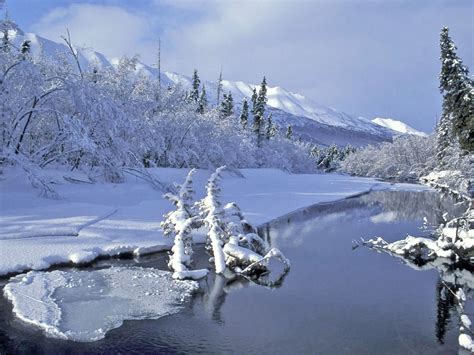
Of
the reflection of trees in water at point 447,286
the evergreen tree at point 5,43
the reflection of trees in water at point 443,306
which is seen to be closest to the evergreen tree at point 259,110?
the evergreen tree at point 5,43

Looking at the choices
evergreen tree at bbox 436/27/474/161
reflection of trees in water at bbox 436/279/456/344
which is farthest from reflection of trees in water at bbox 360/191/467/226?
reflection of trees in water at bbox 436/279/456/344

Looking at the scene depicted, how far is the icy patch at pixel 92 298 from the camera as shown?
9.55 meters

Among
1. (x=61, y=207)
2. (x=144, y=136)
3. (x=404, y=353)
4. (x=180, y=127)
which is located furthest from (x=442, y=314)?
(x=180, y=127)

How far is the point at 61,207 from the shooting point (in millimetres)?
18234

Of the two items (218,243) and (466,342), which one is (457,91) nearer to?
(218,243)

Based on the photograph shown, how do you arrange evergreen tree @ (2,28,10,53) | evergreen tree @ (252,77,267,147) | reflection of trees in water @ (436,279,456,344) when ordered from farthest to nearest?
evergreen tree @ (252,77,267,147) → evergreen tree @ (2,28,10,53) → reflection of trees in water @ (436,279,456,344)

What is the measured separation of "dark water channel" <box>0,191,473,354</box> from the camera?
29.0ft

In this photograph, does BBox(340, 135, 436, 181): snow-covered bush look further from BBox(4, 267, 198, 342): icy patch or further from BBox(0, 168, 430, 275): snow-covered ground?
BBox(4, 267, 198, 342): icy patch

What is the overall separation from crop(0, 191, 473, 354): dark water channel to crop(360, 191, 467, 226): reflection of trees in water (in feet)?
38.7

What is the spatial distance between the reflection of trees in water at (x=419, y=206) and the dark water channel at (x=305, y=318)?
464 inches

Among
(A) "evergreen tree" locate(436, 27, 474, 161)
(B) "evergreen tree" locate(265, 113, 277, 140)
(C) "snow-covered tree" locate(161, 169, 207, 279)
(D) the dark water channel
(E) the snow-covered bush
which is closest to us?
(D) the dark water channel

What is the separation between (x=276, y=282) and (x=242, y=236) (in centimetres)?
259

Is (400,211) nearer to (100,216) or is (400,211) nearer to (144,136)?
(144,136)

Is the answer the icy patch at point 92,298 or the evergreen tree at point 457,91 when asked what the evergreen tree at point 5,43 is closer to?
the icy patch at point 92,298
